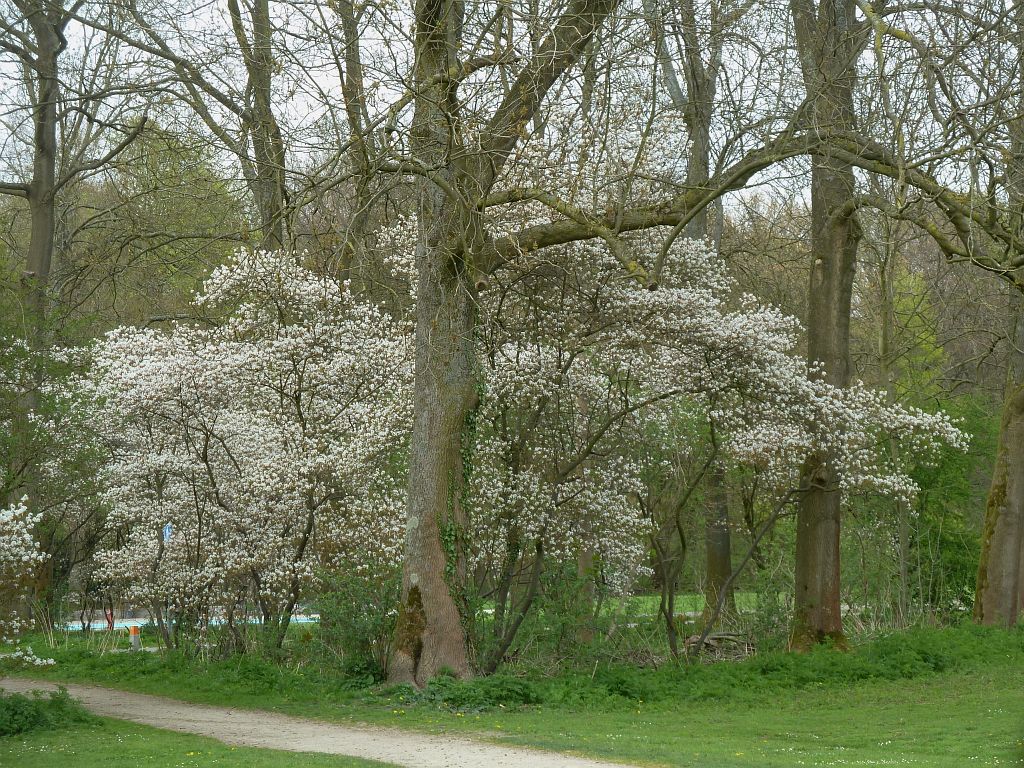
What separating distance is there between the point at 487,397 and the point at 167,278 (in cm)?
952

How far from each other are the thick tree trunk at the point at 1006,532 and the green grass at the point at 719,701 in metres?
1.26

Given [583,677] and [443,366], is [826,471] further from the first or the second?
[443,366]

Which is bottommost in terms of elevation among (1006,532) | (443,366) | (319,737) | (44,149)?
(319,737)

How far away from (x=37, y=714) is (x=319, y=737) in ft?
8.93

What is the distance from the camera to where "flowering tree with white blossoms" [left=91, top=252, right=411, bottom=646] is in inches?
545

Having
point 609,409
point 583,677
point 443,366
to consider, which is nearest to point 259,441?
point 443,366

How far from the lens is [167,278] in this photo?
2019cm

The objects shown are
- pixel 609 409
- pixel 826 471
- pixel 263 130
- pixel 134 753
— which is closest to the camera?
pixel 134 753

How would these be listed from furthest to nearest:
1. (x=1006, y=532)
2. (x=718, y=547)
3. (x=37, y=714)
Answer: (x=718, y=547)
(x=1006, y=532)
(x=37, y=714)

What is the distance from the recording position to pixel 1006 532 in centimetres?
1602

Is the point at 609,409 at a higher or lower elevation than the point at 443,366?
lower

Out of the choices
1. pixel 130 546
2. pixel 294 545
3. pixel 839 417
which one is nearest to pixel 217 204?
pixel 130 546

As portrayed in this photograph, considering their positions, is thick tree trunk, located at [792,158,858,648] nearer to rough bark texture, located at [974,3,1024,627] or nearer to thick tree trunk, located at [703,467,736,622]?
thick tree trunk, located at [703,467,736,622]

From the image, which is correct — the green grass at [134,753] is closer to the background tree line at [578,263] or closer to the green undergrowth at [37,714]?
the green undergrowth at [37,714]
